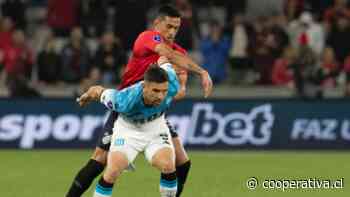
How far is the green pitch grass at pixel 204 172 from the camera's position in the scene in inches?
520

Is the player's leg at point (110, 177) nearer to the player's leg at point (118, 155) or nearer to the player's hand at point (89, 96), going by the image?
the player's leg at point (118, 155)

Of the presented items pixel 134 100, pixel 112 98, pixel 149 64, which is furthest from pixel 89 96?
pixel 149 64

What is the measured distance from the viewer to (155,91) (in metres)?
10.2

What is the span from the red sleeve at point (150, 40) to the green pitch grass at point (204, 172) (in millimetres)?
2323

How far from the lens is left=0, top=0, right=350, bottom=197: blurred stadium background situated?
1780 cm

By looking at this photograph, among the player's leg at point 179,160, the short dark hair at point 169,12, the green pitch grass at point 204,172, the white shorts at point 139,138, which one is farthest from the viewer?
the green pitch grass at point 204,172

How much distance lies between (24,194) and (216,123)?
22.1ft

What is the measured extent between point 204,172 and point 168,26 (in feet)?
16.2

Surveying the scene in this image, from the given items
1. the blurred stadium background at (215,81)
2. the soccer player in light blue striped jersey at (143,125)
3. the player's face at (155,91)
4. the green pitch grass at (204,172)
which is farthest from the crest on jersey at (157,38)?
the blurred stadium background at (215,81)

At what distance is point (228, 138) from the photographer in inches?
756

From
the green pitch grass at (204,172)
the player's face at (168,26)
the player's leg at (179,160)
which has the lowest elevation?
the green pitch grass at (204,172)

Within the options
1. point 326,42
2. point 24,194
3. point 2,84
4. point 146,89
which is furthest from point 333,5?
point 146,89

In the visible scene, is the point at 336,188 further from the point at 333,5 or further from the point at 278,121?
the point at 333,5

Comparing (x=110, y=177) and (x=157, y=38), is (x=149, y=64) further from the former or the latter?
(x=110, y=177)
